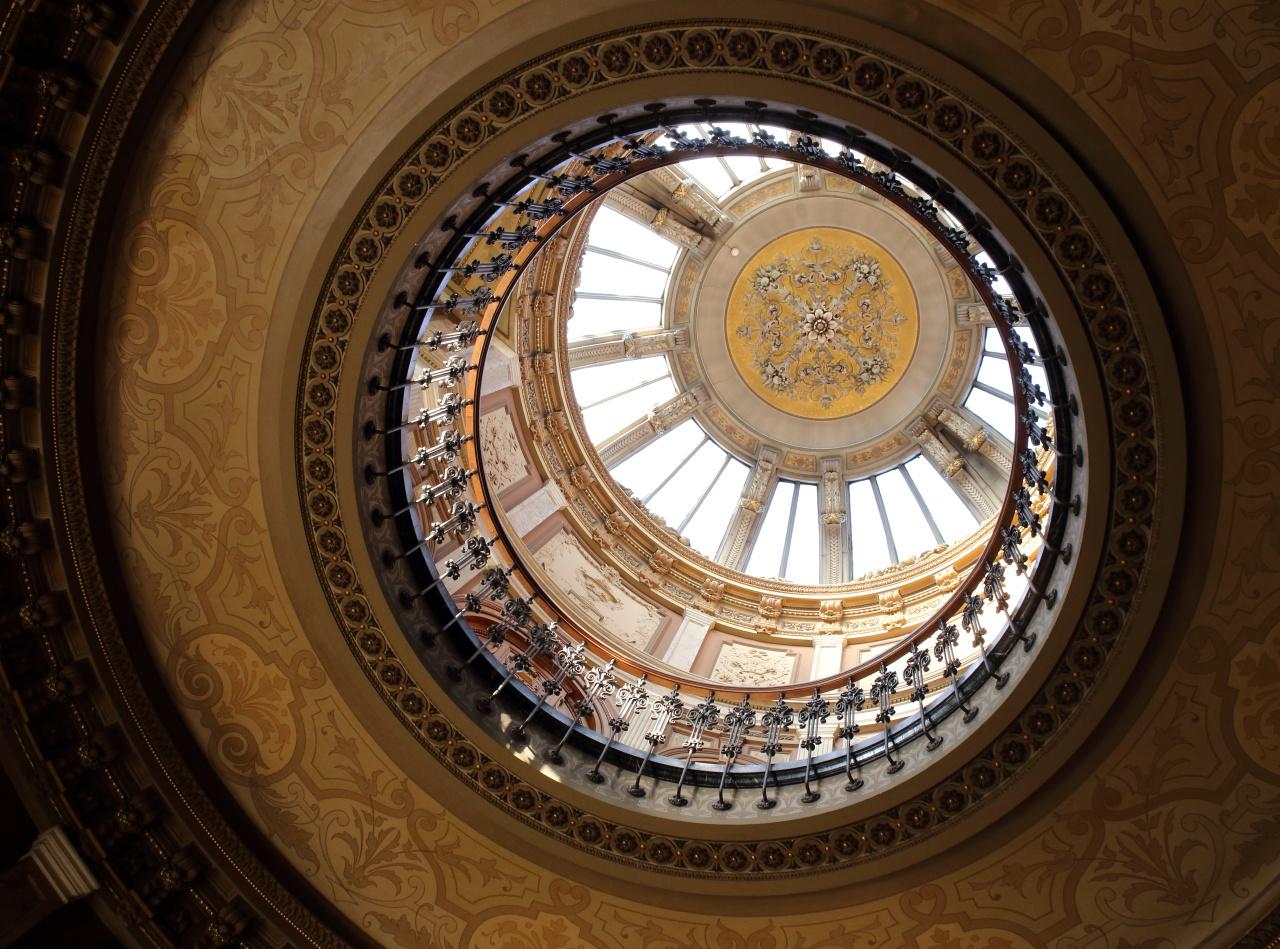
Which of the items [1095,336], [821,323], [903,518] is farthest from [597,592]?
[821,323]

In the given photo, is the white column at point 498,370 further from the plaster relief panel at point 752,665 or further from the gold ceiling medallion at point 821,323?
the gold ceiling medallion at point 821,323

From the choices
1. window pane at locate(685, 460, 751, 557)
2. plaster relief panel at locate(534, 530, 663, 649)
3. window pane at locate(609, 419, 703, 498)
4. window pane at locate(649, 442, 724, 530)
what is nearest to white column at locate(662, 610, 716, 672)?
plaster relief panel at locate(534, 530, 663, 649)

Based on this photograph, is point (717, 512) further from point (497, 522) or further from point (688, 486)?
point (497, 522)

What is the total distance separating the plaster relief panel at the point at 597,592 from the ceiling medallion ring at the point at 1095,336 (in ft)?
14.9

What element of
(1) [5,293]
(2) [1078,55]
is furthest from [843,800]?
(1) [5,293]

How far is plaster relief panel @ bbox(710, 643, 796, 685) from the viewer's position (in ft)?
35.2

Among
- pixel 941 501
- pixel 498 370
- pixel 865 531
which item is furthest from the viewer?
pixel 865 531

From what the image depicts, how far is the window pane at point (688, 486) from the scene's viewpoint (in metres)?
14.5

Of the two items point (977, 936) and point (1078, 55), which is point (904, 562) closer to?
point (977, 936)

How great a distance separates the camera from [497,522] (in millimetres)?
8062

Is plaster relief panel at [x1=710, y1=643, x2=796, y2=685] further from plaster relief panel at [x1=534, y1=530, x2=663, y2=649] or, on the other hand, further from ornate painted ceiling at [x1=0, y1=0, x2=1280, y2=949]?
ornate painted ceiling at [x1=0, y1=0, x2=1280, y2=949]

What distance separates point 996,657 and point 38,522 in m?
6.57

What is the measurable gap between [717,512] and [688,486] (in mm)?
725

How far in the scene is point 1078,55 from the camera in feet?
14.5
